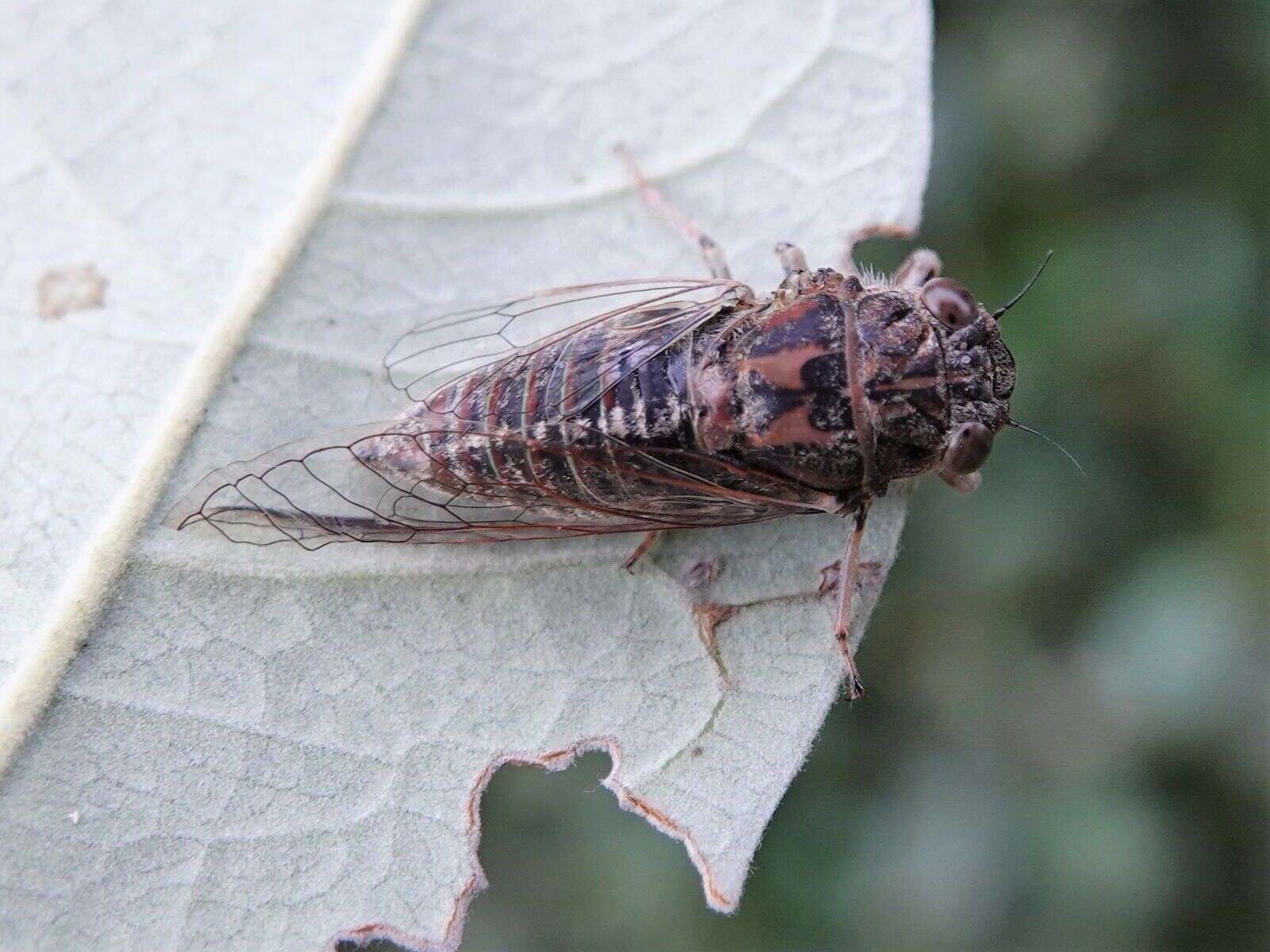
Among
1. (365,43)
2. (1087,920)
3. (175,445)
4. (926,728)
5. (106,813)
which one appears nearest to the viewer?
(106,813)

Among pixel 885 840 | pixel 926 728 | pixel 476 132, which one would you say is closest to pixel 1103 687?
pixel 926 728

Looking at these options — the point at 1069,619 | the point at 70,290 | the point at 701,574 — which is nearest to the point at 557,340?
the point at 701,574

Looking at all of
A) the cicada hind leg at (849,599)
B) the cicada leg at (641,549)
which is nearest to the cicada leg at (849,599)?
the cicada hind leg at (849,599)

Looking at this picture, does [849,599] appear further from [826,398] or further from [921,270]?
[921,270]

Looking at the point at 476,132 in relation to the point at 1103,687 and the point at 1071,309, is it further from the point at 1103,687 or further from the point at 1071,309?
the point at 1103,687

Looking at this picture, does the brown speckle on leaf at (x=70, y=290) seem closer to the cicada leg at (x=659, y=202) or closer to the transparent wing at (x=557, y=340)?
the transparent wing at (x=557, y=340)

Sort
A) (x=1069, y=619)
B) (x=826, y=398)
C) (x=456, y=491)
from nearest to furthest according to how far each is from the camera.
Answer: (x=826, y=398) → (x=456, y=491) → (x=1069, y=619)
